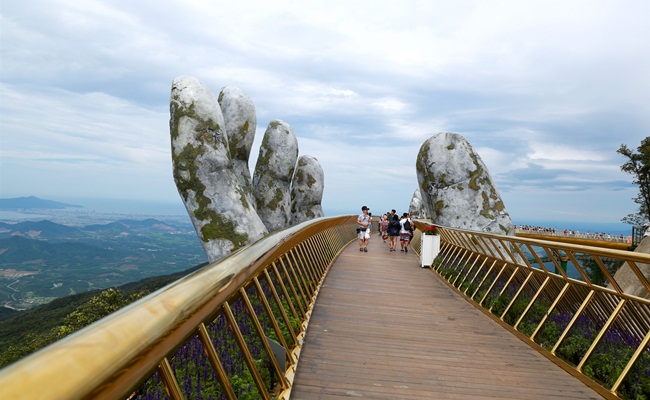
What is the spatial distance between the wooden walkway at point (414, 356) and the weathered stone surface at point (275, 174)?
24.7 metres

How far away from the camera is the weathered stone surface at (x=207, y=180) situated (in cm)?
2398

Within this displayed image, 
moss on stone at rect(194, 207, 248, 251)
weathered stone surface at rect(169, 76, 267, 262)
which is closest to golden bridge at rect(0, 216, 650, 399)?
moss on stone at rect(194, 207, 248, 251)

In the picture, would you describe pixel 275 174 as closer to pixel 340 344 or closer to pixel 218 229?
pixel 218 229

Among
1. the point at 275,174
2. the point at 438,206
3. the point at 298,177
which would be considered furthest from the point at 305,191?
the point at 438,206

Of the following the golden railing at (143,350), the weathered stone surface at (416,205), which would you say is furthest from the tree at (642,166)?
the golden railing at (143,350)

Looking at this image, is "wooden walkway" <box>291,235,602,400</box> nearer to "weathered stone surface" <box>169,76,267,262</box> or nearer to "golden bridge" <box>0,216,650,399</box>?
"golden bridge" <box>0,216,650,399</box>

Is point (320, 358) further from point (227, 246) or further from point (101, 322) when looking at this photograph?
point (227, 246)

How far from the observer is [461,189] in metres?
20.4

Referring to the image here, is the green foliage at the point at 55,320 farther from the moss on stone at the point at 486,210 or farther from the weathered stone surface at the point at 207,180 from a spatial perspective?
the moss on stone at the point at 486,210

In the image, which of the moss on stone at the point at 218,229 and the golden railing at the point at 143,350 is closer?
the golden railing at the point at 143,350

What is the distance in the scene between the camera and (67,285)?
164 metres

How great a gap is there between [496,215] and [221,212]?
1268 centimetres

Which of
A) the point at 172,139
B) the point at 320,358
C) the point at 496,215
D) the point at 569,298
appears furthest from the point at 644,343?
Answer: the point at 172,139

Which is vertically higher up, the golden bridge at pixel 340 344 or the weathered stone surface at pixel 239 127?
the weathered stone surface at pixel 239 127
